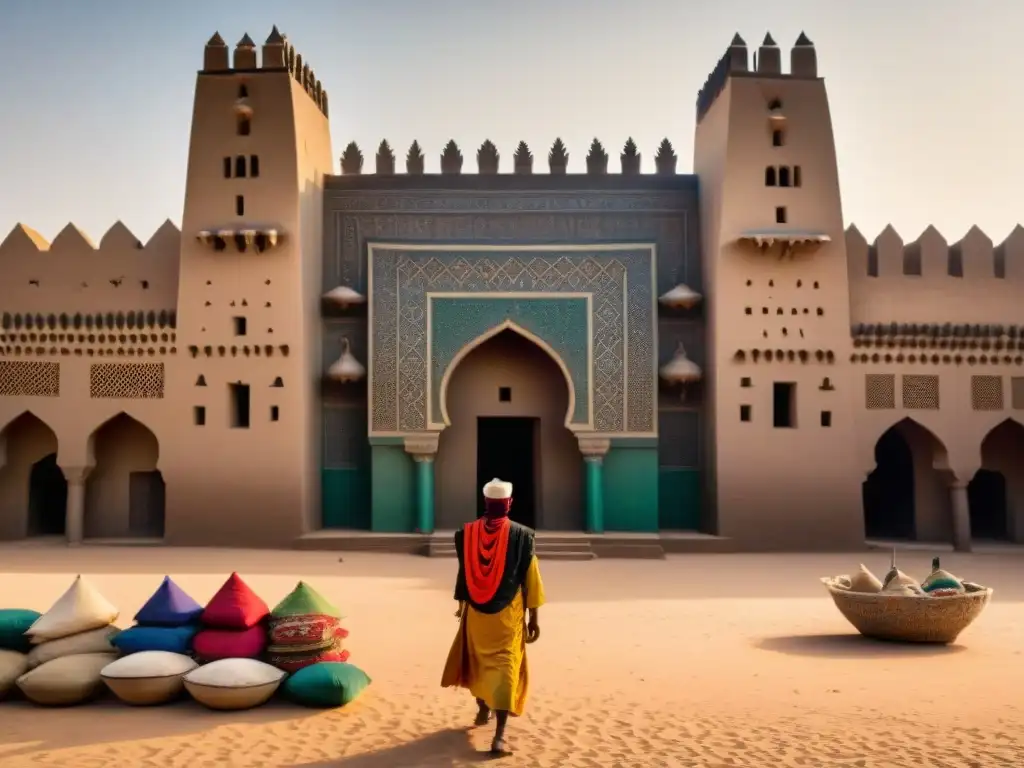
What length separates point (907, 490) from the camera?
15977 mm

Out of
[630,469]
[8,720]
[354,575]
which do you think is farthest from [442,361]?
[8,720]

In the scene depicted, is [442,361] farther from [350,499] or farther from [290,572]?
[290,572]

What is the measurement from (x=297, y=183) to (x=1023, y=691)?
1135 cm

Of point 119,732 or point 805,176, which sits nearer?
point 119,732

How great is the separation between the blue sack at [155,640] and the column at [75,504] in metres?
9.52

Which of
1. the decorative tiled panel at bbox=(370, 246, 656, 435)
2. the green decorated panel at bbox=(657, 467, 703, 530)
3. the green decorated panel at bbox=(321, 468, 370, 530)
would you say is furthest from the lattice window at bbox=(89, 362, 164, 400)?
the green decorated panel at bbox=(657, 467, 703, 530)

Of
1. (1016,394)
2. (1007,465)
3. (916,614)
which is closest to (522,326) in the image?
(1016,394)

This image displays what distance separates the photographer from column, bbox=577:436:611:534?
14148 millimetres

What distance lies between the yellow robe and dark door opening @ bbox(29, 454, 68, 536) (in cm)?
1218

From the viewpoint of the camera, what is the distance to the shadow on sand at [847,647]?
21.4 ft

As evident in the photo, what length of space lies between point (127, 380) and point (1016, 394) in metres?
12.8

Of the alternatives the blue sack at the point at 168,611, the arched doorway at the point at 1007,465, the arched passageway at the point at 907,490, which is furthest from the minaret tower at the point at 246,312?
the arched doorway at the point at 1007,465

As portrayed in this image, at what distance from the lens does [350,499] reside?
48.5 ft

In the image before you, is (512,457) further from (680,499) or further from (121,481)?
(121,481)
